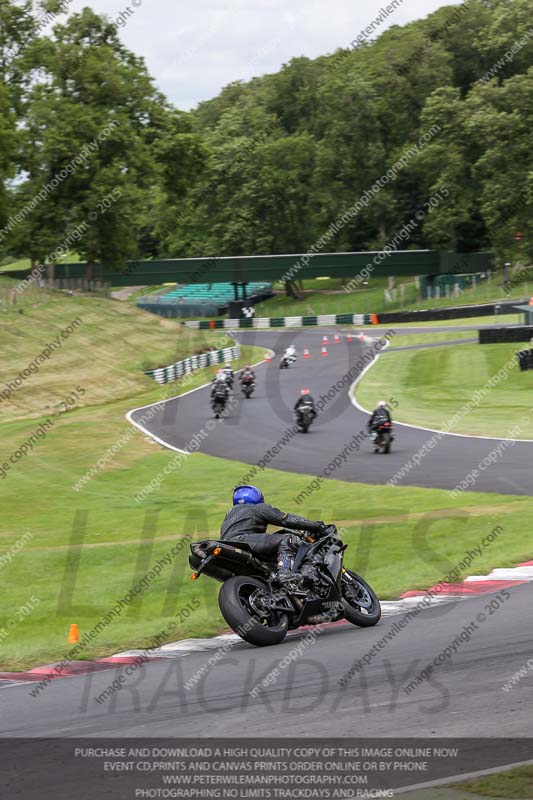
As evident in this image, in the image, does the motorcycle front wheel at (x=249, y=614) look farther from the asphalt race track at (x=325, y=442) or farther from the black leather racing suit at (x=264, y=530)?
the asphalt race track at (x=325, y=442)

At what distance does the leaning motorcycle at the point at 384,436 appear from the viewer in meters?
24.8

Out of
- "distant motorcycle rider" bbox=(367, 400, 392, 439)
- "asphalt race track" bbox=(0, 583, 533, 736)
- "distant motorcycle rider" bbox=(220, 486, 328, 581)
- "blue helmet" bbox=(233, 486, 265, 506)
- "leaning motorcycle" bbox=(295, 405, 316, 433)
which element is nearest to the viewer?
"asphalt race track" bbox=(0, 583, 533, 736)

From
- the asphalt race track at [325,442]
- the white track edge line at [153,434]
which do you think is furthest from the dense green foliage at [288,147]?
the asphalt race track at [325,442]

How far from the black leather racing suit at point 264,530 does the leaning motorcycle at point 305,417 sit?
62.3ft

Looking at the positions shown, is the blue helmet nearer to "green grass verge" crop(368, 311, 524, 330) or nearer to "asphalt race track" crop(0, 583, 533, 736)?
"asphalt race track" crop(0, 583, 533, 736)

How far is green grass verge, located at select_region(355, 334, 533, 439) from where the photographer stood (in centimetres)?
2972

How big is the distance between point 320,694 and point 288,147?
90.5 meters

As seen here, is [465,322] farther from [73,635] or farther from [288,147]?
[73,635]

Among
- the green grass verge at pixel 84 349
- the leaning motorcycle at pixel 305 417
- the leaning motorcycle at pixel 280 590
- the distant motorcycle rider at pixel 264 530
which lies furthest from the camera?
the green grass verge at pixel 84 349

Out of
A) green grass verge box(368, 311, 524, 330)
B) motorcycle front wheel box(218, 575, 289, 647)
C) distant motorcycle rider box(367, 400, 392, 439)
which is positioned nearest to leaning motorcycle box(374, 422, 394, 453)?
distant motorcycle rider box(367, 400, 392, 439)

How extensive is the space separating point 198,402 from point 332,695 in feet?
102

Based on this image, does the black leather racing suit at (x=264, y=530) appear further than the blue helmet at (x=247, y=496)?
No

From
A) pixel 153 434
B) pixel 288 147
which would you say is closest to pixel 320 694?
pixel 153 434

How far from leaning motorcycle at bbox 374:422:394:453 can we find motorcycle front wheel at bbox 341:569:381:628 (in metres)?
14.8
